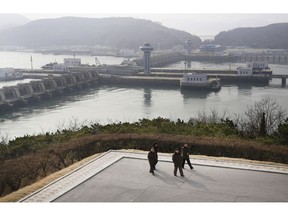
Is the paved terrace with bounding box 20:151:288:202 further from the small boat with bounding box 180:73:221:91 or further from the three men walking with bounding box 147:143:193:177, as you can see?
the small boat with bounding box 180:73:221:91

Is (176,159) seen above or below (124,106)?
above

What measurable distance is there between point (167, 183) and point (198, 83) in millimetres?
→ 16142

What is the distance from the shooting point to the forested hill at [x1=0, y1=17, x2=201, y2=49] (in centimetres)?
5097

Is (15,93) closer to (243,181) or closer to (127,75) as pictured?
(127,75)

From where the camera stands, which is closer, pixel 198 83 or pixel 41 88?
pixel 41 88

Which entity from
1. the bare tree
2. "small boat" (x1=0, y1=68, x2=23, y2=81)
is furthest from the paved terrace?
"small boat" (x1=0, y1=68, x2=23, y2=81)

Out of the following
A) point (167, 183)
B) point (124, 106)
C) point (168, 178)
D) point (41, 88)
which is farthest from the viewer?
point (41, 88)

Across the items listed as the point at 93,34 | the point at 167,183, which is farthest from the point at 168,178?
the point at 93,34

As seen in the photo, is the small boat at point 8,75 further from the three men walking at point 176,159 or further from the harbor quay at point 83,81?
the three men walking at point 176,159

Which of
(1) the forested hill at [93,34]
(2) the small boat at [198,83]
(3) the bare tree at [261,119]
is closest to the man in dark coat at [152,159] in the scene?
(3) the bare tree at [261,119]

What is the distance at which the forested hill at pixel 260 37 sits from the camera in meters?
35.8

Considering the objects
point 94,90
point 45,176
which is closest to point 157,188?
point 45,176

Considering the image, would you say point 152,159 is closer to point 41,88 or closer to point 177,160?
point 177,160

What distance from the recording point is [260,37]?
41656 millimetres
